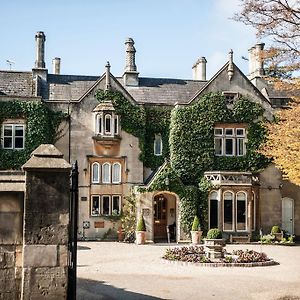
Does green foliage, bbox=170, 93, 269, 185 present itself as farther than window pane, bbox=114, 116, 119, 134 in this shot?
Yes

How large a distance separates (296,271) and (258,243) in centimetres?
1273

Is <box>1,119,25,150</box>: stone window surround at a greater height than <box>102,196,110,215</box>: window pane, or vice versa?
<box>1,119,25,150</box>: stone window surround

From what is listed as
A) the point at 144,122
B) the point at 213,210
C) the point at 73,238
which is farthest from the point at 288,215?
the point at 73,238

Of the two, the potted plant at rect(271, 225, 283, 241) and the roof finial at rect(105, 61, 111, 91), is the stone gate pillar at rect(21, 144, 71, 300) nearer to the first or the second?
the roof finial at rect(105, 61, 111, 91)

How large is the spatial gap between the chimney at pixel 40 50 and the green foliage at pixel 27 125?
12.4 ft

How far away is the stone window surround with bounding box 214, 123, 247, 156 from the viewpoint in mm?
33906

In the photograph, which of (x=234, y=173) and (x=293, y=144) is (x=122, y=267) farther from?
(x=234, y=173)

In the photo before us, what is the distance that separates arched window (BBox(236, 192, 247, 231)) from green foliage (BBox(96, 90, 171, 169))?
543 cm

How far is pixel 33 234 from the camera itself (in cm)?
884

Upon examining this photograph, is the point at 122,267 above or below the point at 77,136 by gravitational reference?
below

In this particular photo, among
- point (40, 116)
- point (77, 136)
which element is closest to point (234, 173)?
point (77, 136)

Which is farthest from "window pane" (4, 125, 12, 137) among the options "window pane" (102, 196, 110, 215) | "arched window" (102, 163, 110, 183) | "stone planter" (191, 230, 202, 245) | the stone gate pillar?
the stone gate pillar

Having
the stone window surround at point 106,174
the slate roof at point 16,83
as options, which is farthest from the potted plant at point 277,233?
the slate roof at point 16,83

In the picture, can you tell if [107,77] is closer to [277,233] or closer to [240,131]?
[240,131]
